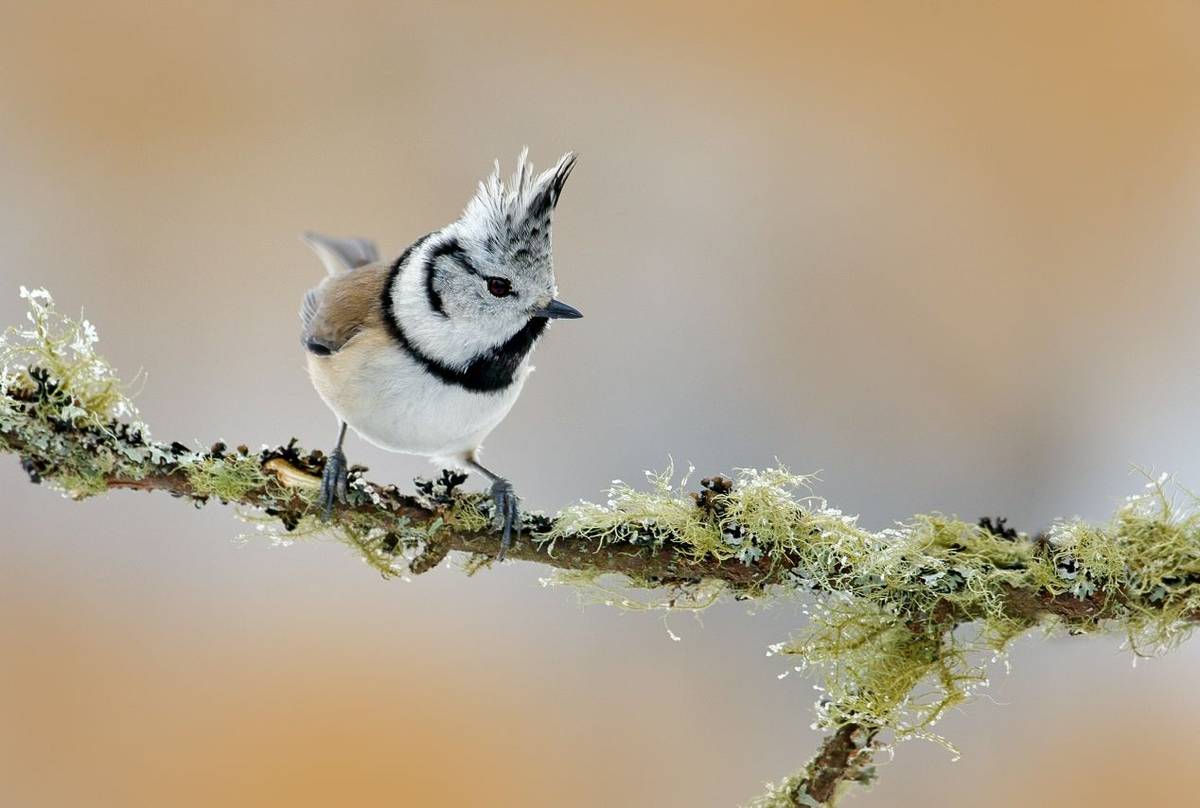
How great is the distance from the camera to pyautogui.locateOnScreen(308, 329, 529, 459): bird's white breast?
1.25 meters

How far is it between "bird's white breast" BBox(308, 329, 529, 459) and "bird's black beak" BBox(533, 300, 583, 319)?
3.7 inches

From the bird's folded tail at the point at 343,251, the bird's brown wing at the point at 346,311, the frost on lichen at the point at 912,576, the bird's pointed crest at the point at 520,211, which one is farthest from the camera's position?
the bird's folded tail at the point at 343,251

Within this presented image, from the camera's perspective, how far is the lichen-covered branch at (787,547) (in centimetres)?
77

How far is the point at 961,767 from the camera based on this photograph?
1.72 meters

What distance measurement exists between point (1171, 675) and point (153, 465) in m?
1.68

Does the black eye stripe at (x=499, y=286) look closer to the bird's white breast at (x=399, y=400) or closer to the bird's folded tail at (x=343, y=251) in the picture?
the bird's white breast at (x=399, y=400)

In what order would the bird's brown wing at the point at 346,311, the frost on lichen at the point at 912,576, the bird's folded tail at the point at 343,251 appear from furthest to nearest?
Result: the bird's folded tail at the point at 343,251, the bird's brown wing at the point at 346,311, the frost on lichen at the point at 912,576

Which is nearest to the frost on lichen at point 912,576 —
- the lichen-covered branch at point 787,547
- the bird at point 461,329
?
the lichen-covered branch at point 787,547

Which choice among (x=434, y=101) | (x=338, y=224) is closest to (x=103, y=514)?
(x=338, y=224)

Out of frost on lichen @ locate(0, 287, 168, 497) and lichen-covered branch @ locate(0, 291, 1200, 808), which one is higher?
frost on lichen @ locate(0, 287, 168, 497)

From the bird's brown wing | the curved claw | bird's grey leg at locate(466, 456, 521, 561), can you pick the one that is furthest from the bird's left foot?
the bird's brown wing

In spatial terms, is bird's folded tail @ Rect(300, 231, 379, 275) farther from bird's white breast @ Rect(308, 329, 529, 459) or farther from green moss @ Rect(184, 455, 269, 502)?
green moss @ Rect(184, 455, 269, 502)

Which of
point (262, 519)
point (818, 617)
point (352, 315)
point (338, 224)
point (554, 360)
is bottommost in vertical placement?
point (818, 617)

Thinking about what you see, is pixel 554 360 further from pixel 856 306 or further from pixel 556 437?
pixel 856 306
